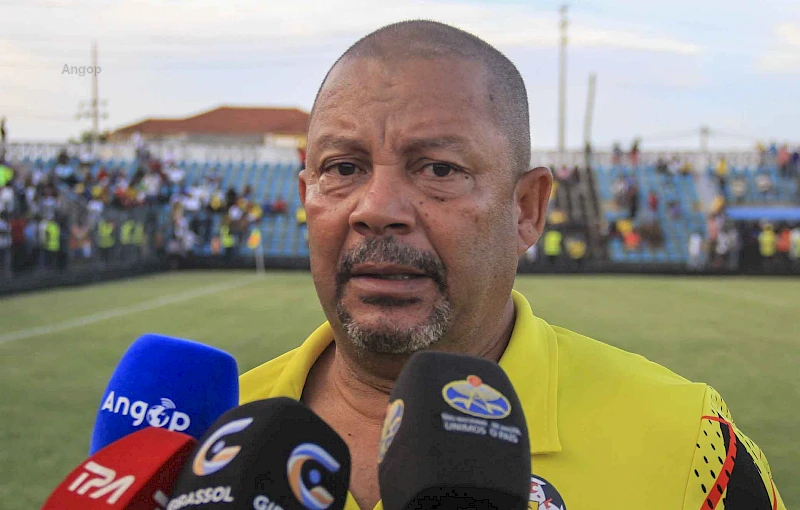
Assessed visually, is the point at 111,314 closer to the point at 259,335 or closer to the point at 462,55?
the point at 259,335

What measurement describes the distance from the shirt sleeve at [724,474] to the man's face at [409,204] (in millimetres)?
543

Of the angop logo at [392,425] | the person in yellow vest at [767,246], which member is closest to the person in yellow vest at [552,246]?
the person in yellow vest at [767,246]

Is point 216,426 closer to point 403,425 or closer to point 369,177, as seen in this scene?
point 403,425

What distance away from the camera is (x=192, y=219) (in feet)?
92.0

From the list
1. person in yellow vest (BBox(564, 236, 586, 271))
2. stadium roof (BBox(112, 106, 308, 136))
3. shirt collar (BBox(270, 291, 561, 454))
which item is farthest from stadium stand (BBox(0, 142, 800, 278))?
stadium roof (BBox(112, 106, 308, 136))

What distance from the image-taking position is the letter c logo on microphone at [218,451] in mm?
1187

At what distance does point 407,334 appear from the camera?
5.96ft

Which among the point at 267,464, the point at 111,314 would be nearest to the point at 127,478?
the point at 267,464

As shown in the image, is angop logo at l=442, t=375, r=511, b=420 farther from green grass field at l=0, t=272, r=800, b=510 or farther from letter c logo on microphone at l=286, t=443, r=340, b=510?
green grass field at l=0, t=272, r=800, b=510

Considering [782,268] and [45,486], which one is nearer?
[45,486]

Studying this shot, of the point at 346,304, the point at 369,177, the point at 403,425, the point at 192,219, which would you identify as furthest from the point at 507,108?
the point at 192,219

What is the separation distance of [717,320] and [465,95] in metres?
13.3

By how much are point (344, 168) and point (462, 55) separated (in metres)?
0.37

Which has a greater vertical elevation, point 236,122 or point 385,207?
point 236,122
